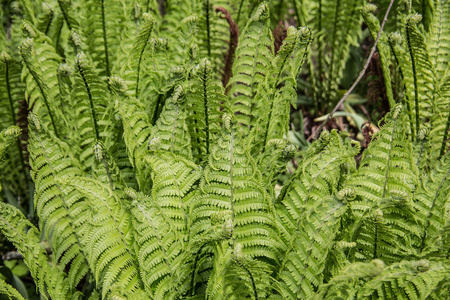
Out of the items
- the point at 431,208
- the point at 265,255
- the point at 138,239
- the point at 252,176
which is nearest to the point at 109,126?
the point at 138,239

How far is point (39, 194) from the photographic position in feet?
4.23

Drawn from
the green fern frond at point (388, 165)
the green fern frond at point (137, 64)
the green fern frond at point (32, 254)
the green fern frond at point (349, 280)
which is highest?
the green fern frond at point (137, 64)

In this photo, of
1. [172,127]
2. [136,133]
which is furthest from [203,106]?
[136,133]

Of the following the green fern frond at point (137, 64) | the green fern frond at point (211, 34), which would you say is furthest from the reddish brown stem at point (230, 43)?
the green fern frond at point (137, 64)

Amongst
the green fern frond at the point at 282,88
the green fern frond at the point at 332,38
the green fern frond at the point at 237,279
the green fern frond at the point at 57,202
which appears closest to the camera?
the green fern frond at the point at 237,279

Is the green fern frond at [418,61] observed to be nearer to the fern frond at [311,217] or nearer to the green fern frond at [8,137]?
the fern frond at [311,217]

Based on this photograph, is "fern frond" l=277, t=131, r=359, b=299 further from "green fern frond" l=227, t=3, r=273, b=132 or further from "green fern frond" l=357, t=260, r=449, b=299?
"green fern frond" l=227, t=3, r=273, b=132

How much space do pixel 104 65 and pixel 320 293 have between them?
1.43m

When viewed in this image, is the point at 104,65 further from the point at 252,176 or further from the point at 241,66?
the point at 252,176

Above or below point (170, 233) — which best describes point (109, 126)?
above

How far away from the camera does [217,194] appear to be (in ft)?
3.93

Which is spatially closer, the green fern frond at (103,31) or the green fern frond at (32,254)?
the green fern frond at (32,254)

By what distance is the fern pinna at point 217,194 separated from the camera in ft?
3.53

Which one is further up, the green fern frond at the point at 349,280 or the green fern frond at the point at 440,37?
the green fern frond at the point at 440,37
